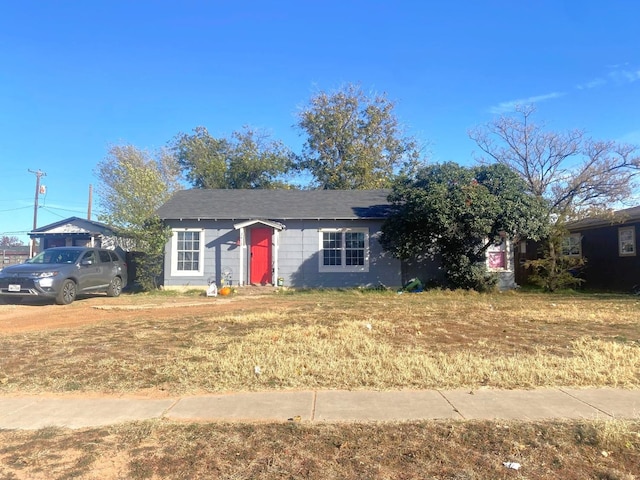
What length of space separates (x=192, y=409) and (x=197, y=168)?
101 ft

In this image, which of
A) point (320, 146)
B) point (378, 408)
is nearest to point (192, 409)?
point (378, 408)

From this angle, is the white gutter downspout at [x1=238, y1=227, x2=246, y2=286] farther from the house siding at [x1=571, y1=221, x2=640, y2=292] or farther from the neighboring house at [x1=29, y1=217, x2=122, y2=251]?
the house siding at [x1=571, y1=221, x2=640, y2=292]

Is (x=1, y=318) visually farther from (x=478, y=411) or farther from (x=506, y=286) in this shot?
(x=506, y=286)

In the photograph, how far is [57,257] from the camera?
1377cm

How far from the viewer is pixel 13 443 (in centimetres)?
393

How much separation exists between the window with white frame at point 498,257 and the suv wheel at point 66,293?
14396 mm

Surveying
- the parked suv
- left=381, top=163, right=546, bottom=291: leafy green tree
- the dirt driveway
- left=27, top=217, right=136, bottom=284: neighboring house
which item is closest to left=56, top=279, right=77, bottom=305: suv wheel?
the parked suv

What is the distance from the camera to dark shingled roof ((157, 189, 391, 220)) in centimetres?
1775

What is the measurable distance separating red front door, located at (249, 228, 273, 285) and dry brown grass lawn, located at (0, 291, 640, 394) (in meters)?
6.01

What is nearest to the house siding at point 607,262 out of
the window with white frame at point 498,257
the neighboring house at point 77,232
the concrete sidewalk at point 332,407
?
the window with white frame at point 498,257

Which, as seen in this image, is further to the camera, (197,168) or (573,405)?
(197,168)

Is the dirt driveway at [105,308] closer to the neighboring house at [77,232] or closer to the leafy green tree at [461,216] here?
the leafy green tree at [461,216]

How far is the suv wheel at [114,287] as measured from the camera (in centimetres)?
1527

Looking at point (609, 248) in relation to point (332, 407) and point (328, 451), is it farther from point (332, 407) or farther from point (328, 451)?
point (328, 451)
